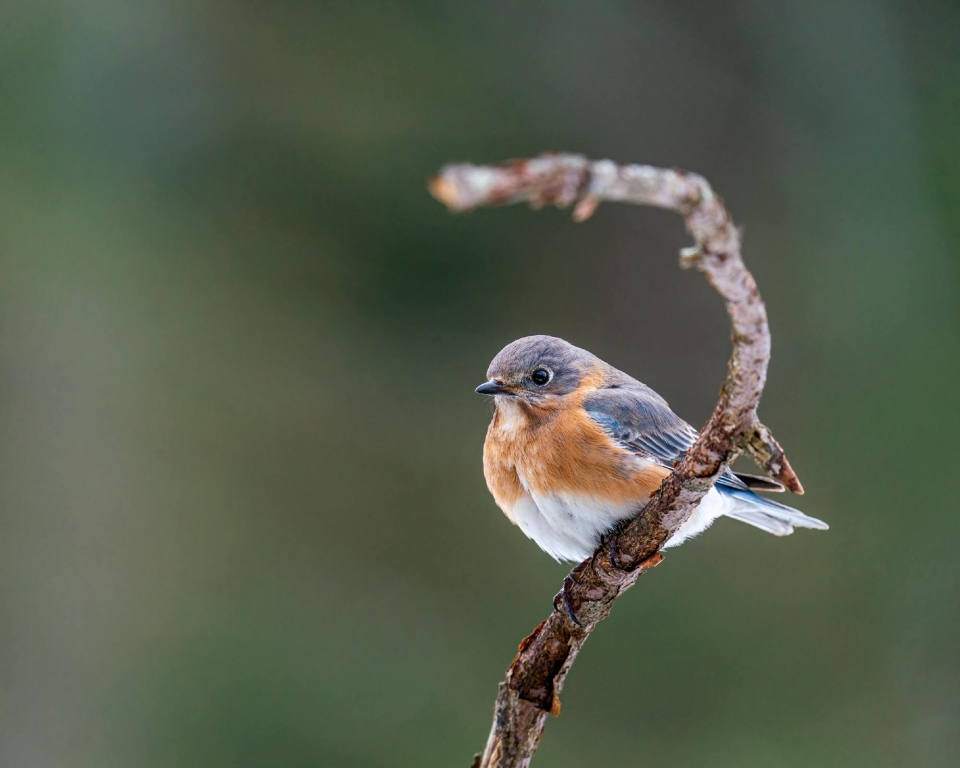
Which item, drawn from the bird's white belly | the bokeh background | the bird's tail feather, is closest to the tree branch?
the bird's white belly

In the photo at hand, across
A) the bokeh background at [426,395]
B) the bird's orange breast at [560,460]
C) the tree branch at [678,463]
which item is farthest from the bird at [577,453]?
the bokeh background at [426,395]

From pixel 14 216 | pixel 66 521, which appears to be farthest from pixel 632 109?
pixel 66 521

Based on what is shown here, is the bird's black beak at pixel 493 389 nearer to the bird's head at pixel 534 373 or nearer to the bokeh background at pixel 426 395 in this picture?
the bird's head at pixel 534 373

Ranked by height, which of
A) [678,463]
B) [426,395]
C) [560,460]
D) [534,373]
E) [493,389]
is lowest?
[678,463]

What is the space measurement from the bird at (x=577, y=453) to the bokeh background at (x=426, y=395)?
2481 mm

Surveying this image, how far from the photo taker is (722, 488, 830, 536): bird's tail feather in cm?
380

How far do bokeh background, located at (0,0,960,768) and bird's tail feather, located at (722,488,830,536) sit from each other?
2095 mm

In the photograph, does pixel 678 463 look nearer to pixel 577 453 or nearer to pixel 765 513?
pixel 577 453

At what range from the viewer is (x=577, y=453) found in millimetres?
3361

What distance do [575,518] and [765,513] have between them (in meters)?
1.11

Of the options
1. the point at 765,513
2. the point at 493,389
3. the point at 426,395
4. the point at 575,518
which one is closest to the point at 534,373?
the point at 493,389

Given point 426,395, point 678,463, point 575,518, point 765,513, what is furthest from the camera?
point 426,395

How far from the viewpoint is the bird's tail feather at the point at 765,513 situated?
3.80 m

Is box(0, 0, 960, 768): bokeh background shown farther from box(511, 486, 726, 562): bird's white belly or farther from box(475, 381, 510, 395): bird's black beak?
box(475, 381, 510, 395): bird's black beak
